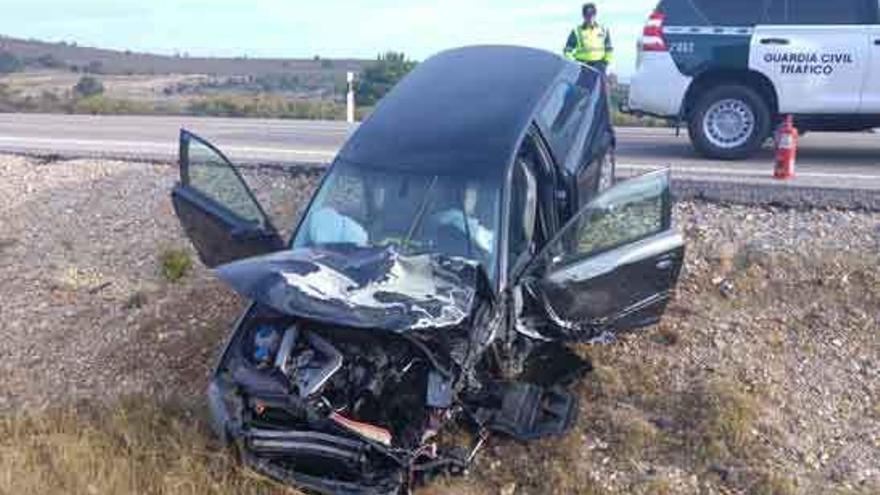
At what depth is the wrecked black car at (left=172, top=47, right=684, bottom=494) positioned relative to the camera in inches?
191

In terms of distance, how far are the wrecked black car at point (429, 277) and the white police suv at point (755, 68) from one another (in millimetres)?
4056

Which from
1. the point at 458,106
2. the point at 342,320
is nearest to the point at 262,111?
the point at 458,106

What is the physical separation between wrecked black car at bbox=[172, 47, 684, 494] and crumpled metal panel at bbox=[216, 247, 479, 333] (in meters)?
0.01

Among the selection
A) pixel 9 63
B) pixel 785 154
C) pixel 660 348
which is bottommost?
pixel 660 348

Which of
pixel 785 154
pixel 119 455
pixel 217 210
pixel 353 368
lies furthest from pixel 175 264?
pixel 785 154

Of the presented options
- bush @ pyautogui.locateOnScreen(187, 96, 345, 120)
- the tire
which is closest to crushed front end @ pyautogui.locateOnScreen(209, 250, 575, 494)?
the tire

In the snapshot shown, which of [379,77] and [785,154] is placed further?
[379,77]

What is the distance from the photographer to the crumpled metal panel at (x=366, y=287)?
4754 mm

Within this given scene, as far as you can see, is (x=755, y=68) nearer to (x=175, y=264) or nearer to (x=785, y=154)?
(x=785, y=154)

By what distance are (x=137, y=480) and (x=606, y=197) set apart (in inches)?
114

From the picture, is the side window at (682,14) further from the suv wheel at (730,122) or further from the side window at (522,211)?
the side window at (522,211)

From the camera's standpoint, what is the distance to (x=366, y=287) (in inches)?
195

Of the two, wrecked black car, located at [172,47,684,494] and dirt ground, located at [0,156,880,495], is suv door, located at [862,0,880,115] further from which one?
wrecked black car, located at [172,47,684,494]

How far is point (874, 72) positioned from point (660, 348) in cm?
510
